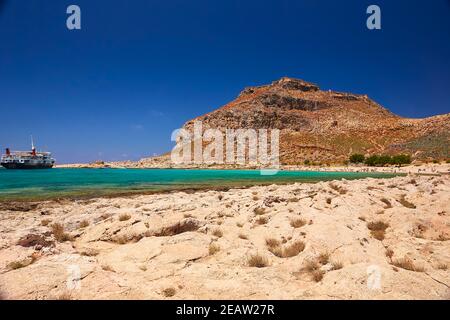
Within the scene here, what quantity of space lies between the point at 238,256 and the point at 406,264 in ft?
10.6

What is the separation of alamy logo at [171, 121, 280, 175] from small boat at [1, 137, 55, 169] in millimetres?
52291

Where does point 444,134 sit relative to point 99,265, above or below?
above

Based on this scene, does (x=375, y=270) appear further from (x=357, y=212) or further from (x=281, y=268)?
(x=357, y=212)

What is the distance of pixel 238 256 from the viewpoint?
6.19 m

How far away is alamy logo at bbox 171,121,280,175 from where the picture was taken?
369 feet

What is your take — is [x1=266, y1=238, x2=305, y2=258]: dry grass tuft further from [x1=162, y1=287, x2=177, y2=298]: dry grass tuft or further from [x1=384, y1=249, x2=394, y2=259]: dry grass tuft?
[x1=162, y1=287, x2=177, y2=298]: dry grass tuft

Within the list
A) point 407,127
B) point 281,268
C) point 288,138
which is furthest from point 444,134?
point 281,268

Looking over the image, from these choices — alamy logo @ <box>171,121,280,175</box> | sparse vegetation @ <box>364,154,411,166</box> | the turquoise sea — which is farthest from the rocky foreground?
alamy logo @ <box>171,121,280,175</box>

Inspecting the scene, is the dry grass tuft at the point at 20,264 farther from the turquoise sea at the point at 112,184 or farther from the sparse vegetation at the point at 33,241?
the turquoise sea at the point at 112,184

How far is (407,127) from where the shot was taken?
352 ft

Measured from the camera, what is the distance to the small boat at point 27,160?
107000 millimetres

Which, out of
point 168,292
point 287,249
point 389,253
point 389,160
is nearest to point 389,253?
point 389,253

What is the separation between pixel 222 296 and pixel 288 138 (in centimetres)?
12250

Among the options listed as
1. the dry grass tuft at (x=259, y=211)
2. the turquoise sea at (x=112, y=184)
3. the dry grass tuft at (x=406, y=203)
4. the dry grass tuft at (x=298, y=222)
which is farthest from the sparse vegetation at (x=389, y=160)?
the dry grass tuft at (x=298, y=222)
